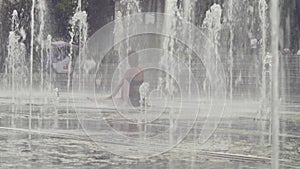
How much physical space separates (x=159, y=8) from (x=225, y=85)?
7.04m

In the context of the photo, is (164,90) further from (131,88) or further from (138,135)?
(138,135)

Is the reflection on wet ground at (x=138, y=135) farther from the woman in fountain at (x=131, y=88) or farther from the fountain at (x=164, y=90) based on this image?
the woman in fountain at (x=131, y=88)

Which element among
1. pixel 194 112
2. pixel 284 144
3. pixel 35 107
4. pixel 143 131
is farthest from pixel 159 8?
pixel 284 144

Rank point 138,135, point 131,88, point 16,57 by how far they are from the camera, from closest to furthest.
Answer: point 138,135 < point 131,88 < point 16,57

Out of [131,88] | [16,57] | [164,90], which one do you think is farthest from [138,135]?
[16,57]

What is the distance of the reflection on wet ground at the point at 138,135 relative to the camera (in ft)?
19.8

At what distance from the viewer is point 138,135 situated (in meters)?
8.34

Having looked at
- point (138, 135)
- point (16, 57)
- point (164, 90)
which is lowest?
point (138, 135)

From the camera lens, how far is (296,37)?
2211 centimetres

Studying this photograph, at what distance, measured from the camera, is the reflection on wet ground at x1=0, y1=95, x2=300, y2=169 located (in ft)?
19.8

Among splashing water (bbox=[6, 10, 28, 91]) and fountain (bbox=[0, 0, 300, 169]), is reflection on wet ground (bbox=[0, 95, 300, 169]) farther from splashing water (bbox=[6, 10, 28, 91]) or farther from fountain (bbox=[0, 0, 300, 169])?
splashing water (bbox=[6, 10, 28, 91])

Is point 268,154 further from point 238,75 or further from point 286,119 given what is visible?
point 238,75

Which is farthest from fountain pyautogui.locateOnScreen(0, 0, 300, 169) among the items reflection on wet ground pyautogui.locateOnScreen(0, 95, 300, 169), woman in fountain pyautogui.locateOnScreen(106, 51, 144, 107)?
woman in fountain pyautogui.locateOnScreen(106, 51, 144, 107)

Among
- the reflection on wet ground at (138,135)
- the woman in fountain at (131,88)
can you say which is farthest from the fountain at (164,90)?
the woman in fountain at (131,88)
